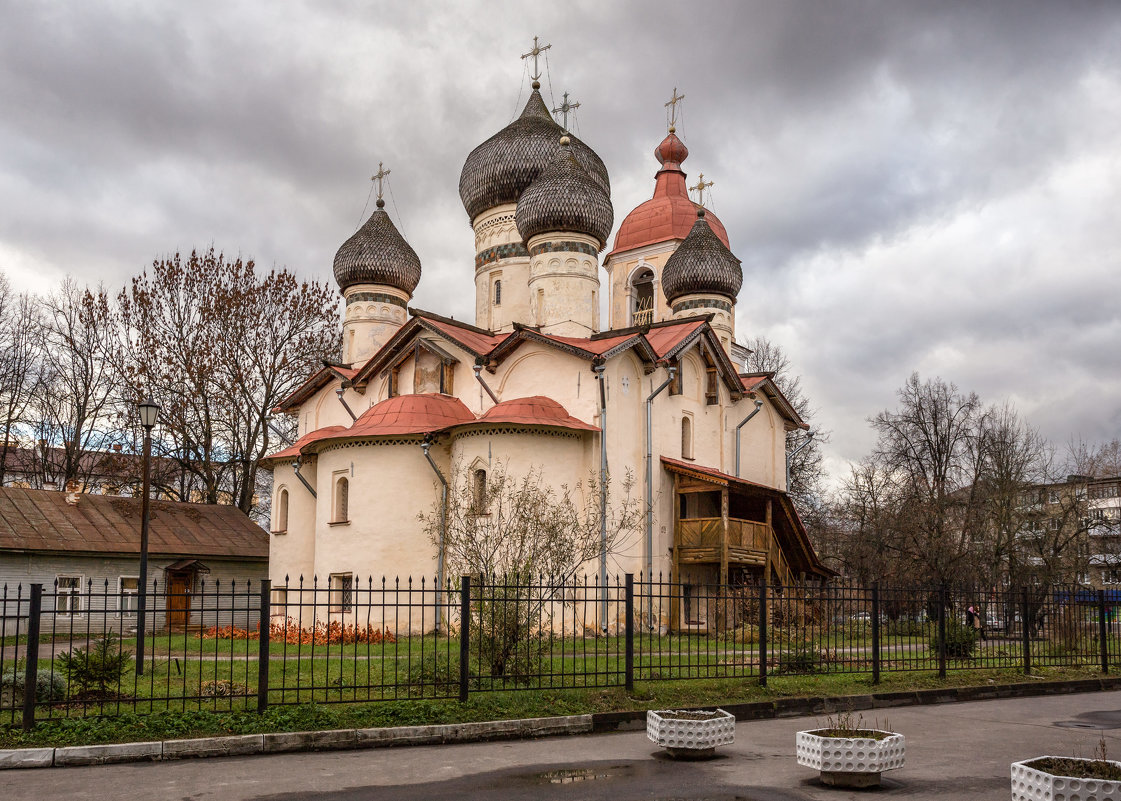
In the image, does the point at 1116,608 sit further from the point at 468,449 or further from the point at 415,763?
the point at 415,763

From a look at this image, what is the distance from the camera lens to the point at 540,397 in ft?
67.9

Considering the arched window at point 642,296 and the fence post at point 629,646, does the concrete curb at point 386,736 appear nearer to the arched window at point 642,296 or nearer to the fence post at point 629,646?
the fence post at point 629,646

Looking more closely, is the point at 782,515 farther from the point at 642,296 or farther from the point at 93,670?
the point at 93,670

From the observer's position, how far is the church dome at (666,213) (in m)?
29.4

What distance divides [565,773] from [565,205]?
54.8 ft

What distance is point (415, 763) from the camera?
25.5 ft

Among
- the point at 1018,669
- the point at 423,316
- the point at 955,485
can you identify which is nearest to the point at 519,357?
the point at 423,316

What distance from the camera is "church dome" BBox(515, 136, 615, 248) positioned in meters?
22.4

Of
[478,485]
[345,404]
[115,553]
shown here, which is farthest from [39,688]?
[345,404]

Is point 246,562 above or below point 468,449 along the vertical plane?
below

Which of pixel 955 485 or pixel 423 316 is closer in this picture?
pixel 423 316

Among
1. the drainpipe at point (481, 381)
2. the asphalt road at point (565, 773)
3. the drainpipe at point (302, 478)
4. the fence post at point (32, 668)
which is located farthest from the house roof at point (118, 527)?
the asphalt road at point (565, 773)

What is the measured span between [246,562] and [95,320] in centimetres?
873

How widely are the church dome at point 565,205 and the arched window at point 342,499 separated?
23.7ft
